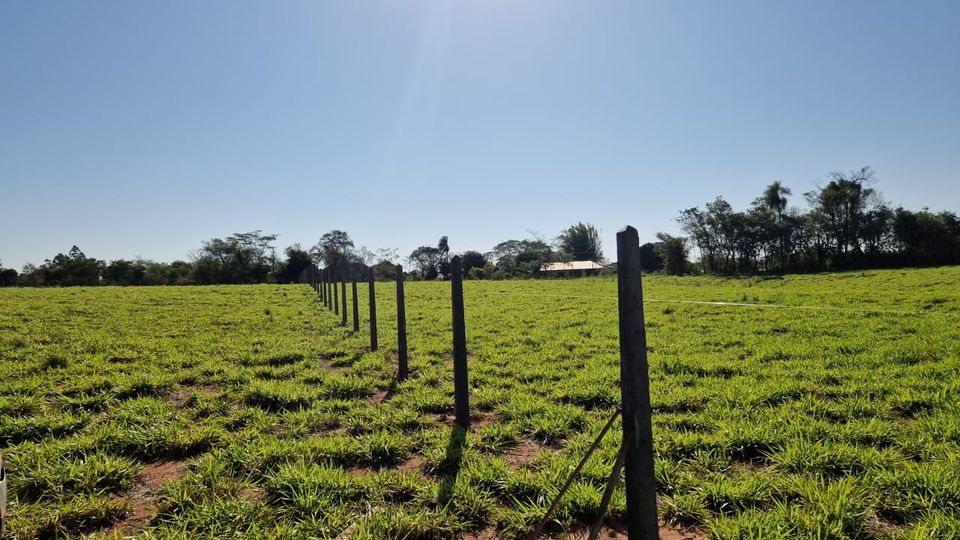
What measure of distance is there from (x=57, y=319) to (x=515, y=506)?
14384 millimetres

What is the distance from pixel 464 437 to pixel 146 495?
2328 millimetres

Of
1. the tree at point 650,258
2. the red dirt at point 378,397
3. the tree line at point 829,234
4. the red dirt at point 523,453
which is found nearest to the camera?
the red dirt at point 523,453

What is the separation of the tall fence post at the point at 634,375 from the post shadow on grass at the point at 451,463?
1.40 m

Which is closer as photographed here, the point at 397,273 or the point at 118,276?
the point at 397,273

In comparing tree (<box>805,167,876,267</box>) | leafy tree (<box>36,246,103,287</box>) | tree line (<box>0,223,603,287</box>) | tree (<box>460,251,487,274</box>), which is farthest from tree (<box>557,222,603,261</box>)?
leafy tree (<box>36,246,103,287</box>)

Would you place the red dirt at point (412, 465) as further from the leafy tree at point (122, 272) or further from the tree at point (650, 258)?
the tree at point (650, 258)

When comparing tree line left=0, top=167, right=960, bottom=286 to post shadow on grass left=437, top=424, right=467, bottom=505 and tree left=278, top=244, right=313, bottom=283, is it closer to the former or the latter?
tree left=278, top=244, right=313, bottom=283

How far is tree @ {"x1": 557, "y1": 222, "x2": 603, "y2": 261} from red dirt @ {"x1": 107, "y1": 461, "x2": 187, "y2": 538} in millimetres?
108314

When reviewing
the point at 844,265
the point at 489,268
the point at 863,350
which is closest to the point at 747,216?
the point at 844,265

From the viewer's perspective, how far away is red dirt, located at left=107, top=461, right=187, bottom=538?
2814mm

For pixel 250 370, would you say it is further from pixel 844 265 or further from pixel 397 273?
pixel 844 265

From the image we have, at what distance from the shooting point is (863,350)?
7.15 m

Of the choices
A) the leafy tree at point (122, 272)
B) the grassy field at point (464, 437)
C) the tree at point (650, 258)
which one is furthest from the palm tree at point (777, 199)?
the leafy tree at point (122, 272)

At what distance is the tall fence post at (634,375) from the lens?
2049 mm
